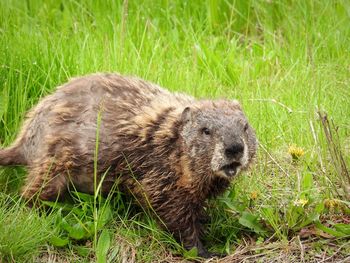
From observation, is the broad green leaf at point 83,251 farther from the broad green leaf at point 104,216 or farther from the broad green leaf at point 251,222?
the broad green leaf at point 251,222

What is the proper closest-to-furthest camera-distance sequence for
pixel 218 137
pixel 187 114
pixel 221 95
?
1. pixel 218 137
2. pixel 187 114
3. pixel 221 95

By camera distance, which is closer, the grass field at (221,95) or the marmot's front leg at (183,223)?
the grass field at (221,95)

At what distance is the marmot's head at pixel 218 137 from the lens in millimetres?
Answer: 4145

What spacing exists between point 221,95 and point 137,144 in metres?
1.33

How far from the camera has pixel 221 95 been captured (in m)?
5.68

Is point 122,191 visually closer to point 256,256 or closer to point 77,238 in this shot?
point 77,238

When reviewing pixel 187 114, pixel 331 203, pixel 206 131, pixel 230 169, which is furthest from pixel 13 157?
pixel 331 203

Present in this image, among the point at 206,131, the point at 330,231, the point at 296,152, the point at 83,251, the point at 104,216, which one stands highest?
the point at 206,131

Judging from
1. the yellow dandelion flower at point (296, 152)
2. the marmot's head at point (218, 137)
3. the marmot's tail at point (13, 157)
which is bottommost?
the marmot's tail at point (13, 157)

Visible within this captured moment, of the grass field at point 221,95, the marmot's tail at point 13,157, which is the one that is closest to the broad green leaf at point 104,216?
the grass field at point 221,95

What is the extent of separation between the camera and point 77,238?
441 cm

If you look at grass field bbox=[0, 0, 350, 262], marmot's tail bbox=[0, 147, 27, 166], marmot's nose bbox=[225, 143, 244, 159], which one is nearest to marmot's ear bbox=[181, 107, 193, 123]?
marmot's nose bbox=[225, 143, 244, 159]

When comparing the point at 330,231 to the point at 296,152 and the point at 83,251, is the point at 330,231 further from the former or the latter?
the point at 83,251

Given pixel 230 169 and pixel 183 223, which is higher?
pixel 230 169
